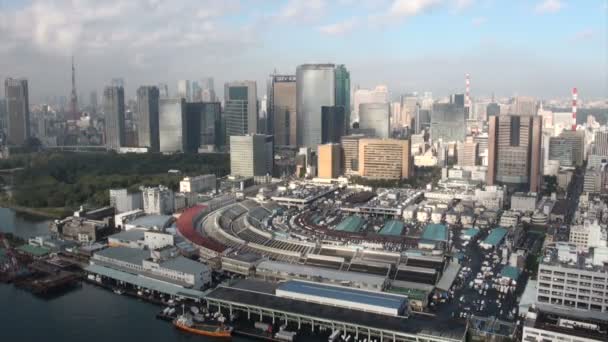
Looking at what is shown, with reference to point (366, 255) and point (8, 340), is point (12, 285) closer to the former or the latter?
point (8, 340)

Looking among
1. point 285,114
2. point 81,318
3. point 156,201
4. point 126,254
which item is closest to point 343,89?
point 285,114

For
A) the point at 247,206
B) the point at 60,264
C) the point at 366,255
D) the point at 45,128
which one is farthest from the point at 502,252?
the point at 45,128

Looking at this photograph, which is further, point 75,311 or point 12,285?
point 12,285

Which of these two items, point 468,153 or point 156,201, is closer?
point 156,201

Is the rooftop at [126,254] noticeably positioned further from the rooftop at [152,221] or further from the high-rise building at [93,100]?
the high-rise building at [93,100]

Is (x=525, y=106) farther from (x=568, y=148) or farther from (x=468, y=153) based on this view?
(x=468, y=153)

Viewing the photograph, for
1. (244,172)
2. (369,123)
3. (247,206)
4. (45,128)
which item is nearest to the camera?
(247,206)
